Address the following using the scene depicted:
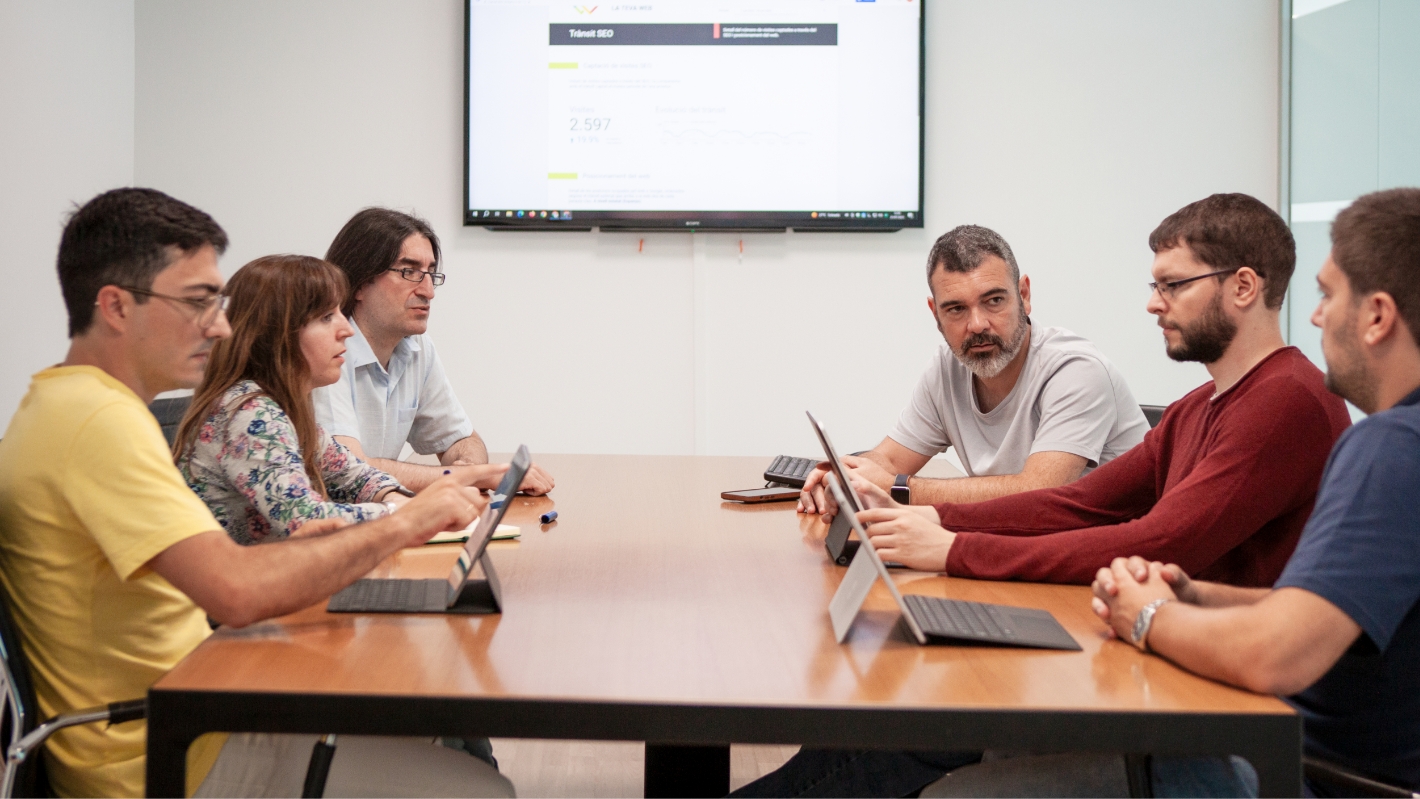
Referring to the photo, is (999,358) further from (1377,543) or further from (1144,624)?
(1377,543)

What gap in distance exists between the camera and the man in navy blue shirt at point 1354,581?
1.05 metres

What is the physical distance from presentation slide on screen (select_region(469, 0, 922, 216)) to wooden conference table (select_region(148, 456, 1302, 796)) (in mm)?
2678

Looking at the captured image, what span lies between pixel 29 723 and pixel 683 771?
0.97m

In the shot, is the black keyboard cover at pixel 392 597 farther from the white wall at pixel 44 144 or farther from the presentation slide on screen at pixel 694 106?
the presentation slide on screen at pixel 694 106

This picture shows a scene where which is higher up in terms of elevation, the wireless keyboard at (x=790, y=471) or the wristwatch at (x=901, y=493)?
→ the wireless keyboard at (x=790, y=471)

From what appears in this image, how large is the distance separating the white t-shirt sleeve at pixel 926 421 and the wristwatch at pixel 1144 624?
4.78 ft

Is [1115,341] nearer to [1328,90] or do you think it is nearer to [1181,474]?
[1328,90]

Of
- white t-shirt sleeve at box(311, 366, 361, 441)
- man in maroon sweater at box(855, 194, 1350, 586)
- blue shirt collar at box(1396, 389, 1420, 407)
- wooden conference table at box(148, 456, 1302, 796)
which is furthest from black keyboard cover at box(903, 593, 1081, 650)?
white t-shirt sleeve at box(311, 366, 361, 441)

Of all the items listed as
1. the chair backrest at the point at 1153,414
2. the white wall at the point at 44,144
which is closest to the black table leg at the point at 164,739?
the chair backrest at the point at 1153,414

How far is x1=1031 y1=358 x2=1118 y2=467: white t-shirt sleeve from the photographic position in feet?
7.48

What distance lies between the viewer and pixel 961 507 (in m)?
1.83

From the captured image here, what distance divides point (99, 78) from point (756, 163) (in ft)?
7.63

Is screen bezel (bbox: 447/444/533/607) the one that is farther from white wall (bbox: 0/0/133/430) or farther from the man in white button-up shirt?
white wall (bbox: 0/0/133/430)

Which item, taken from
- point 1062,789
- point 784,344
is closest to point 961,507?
point 1062,789
